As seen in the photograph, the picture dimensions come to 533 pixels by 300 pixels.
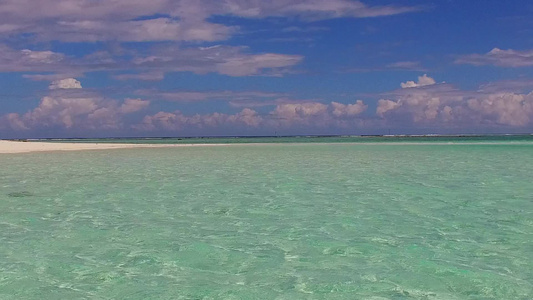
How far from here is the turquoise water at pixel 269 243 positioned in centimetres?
674

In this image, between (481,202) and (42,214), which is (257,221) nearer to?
(42,214)

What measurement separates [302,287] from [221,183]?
1328 cm

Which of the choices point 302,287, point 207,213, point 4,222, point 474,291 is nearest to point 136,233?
point 207,213

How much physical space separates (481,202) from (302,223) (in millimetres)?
5714

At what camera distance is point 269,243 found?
30.2 ft

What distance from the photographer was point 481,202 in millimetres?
13883

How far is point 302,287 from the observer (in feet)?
22.1

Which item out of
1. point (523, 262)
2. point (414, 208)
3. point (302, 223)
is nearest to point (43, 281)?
Answer: point (302, 223)

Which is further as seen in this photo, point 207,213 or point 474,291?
point 207,213

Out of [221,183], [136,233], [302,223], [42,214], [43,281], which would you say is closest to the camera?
[43,281]

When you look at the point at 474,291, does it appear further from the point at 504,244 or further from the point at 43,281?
the point at 43,281

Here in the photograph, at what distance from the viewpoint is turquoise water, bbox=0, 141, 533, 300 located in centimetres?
674

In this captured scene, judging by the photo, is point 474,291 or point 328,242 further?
point 328,242

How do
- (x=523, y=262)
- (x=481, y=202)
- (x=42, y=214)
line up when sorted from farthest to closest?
(x=481, y=202)
(x=42, y=214)
(x=523, y=262)
